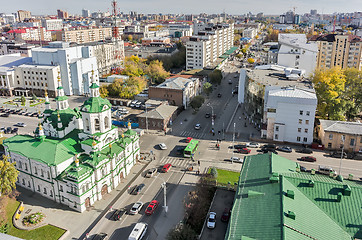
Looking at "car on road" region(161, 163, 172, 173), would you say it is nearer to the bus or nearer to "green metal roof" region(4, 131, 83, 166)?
the bus

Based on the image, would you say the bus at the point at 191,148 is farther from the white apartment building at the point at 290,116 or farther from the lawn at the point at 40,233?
the lawn at the point at 40,233

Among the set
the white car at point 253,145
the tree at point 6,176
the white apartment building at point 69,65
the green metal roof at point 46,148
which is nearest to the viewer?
the tree at point 6,176

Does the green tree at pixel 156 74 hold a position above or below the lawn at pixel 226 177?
above

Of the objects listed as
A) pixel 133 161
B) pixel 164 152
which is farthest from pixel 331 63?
pixel 133 161

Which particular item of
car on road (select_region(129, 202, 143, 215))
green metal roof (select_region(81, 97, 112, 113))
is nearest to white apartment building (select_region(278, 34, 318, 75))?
green metal roof (select_region(81, 97, 112, 113))

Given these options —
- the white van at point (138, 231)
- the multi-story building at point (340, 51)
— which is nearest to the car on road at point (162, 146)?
the white van at point (138, 231)

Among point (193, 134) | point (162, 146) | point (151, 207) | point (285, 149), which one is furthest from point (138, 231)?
point (285, 149)
